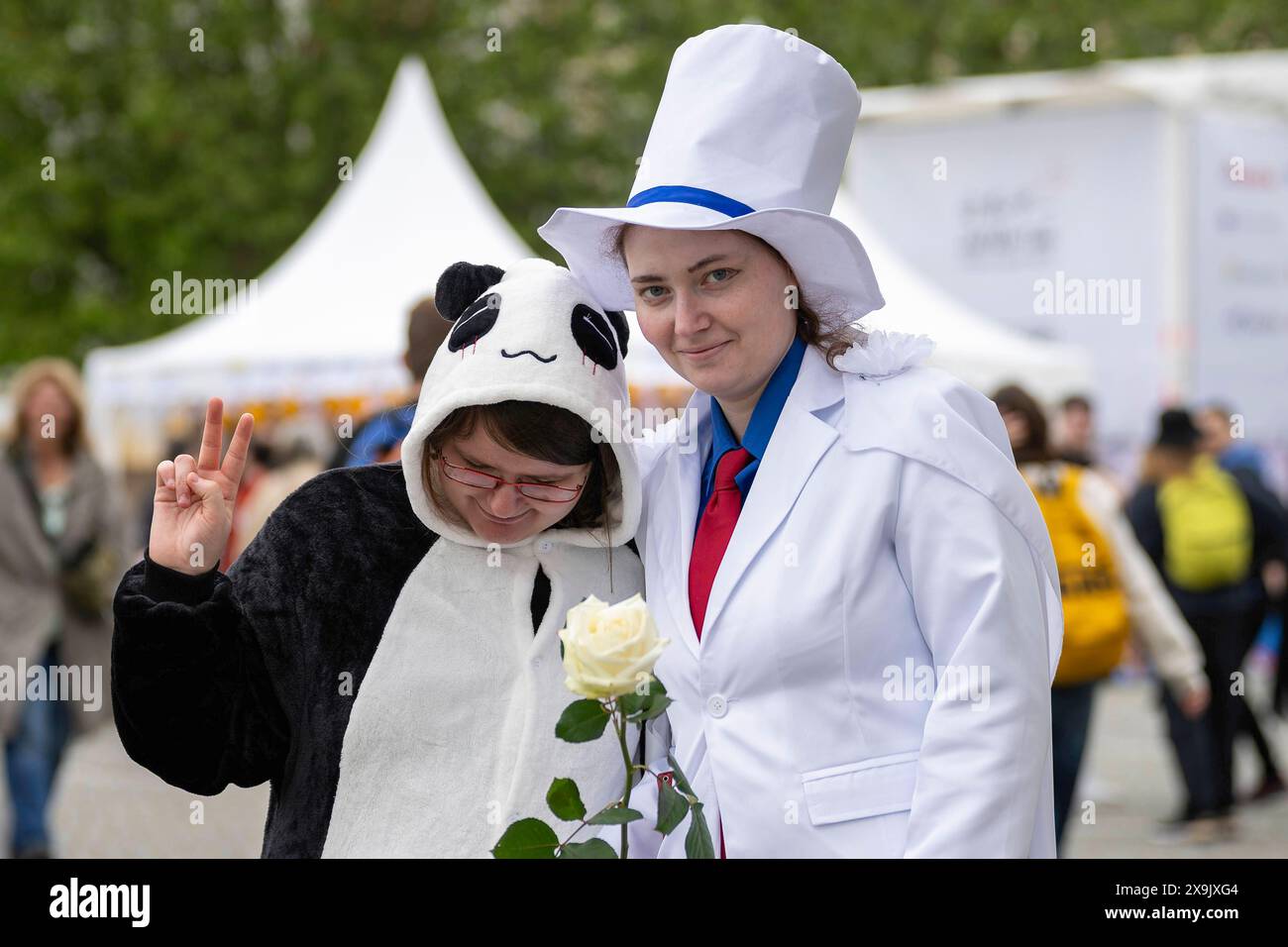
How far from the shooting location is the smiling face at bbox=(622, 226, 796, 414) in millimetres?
2254

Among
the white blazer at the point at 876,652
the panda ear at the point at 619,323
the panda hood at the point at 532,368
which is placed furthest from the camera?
the panda ear at the point at 619,323

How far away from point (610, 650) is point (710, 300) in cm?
63

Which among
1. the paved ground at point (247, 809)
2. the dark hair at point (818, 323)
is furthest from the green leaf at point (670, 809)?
the paved ground at point (247, 809)

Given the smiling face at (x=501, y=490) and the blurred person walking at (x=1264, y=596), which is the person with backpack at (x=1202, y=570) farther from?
the smiling face at (x=501, y=490)

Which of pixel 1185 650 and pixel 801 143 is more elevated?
pixel 801 143

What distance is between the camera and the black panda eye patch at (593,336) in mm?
2324

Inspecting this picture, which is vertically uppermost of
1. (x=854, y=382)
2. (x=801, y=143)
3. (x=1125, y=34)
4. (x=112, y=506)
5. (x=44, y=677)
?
(x=1125, y=34)

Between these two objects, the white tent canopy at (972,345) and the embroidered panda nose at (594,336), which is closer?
the embroidered panda nose at (594,336)

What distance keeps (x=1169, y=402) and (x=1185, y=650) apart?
5.70m

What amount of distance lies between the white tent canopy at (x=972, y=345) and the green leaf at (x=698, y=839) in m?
8.56

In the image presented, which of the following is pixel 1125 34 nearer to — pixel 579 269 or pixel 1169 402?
pixel 1169 402

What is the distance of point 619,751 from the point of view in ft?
7.48

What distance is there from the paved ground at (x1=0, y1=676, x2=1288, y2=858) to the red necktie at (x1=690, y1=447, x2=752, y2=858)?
139 cm

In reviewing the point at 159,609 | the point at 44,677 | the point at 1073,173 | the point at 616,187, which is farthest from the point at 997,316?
the point at 159,609
